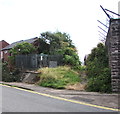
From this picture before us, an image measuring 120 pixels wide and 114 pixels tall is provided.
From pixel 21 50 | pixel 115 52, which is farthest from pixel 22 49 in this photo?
pixel 115 52

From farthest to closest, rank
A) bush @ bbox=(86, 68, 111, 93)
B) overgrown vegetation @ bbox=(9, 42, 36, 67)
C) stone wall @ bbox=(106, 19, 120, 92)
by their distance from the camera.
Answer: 1. overgrown vegetation @ bbox=(9, 42, 36, 67)
2. bush @ bbox=(86, 68, 111, 93)
3. stone wall @ bbox=(106, 19, 120, 92)

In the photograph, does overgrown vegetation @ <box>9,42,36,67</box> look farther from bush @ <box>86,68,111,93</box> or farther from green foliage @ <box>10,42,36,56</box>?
bush @ <box>86,68,111,93</box>

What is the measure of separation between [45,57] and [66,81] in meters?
7.98

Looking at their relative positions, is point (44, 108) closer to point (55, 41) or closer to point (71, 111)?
point (71, 111)

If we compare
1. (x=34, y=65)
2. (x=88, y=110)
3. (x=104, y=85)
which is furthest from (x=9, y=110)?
(x=34, y=65)

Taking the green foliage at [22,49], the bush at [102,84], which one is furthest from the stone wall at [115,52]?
the green foliage at [22,49]

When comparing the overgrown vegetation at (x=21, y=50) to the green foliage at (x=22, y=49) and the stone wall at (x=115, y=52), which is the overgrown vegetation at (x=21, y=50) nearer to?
the green foliage at (x=22, y=49)

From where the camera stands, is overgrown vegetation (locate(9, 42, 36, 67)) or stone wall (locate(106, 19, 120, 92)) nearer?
stone wall (locate(106, 19, 120, 92))

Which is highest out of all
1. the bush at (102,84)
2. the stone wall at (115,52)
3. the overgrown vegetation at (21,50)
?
the overgrown vegetation at (21,50)

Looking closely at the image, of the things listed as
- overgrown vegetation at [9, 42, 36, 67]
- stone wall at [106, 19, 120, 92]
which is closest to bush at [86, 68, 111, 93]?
stone wall at [106, 19, 120, 92]

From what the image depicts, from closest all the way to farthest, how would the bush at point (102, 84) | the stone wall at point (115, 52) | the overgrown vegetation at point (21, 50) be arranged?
the stone wall at point (115, 52) → the bush at point (102, 84) → the overgrown vegetation at point (21, 50)

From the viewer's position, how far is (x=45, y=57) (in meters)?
18.8

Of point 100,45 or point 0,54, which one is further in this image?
point 0,54

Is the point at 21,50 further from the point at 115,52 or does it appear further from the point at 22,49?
the point at 115,52
